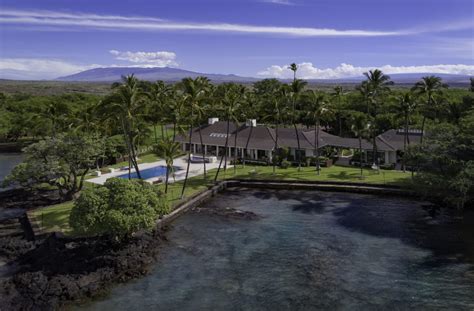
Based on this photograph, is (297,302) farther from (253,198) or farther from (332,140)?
(332,140)

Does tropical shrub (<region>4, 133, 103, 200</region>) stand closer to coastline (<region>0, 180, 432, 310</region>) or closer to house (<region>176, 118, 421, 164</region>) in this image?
coastline (<region>0, 180, 432, 310</region>)

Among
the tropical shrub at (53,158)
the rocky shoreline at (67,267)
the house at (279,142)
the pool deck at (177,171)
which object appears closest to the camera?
the rocky shoreline at (67,267)

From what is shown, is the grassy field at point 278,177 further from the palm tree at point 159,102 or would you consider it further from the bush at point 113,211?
the bush at point 113,211

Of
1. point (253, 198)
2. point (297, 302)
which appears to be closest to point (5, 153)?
point (253, 198)

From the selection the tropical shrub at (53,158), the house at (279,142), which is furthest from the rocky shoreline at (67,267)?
the house at (279,142)

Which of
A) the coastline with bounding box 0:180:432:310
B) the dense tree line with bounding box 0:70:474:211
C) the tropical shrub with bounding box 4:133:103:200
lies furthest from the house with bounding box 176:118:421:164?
the coastline with bounding box 0:180:432:310
